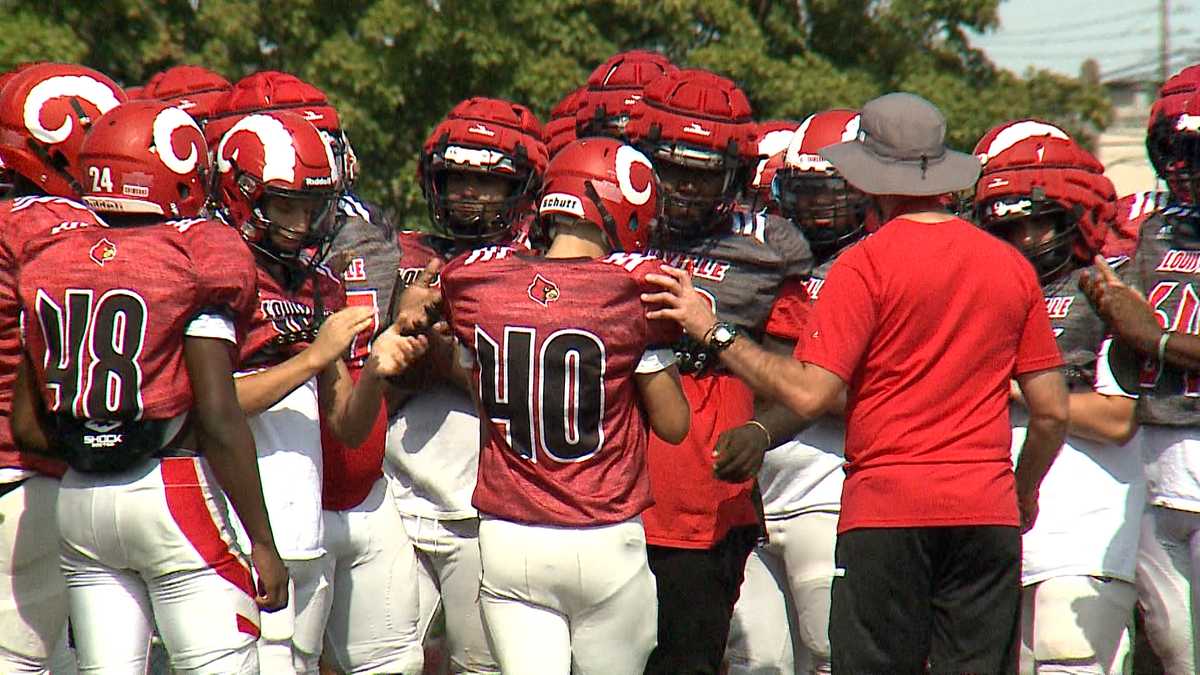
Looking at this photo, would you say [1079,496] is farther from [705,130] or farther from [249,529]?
[249,529]

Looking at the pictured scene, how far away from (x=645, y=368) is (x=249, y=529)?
1.14 m

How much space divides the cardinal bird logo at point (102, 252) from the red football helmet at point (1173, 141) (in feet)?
11.0

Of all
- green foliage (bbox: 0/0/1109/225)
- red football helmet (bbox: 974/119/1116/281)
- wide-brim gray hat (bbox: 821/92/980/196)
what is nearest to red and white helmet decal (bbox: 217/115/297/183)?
wide-brim gray hat (bbox: 821/92/980/196)

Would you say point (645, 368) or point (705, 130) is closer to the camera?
point (645, 368)

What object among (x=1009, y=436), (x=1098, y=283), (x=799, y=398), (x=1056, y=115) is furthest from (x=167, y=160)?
(x=1056, y=115)

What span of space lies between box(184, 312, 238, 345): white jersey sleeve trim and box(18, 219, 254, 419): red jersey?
2cm

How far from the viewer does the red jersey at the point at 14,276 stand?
166 inches

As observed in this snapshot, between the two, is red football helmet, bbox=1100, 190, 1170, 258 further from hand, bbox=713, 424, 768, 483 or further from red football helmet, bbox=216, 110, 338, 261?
red football helmet, bbox=216, 110, 338, 261

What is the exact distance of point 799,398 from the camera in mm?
4039

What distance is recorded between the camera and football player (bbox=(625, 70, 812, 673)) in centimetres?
475

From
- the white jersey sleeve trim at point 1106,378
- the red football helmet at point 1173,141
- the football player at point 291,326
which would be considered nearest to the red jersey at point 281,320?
the football player at point 291,326

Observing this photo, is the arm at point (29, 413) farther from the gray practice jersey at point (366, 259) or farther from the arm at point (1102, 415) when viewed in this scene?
the arm at point (1102, 415)

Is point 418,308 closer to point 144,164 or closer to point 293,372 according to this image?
point 293,372

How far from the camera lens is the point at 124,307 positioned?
388cm
